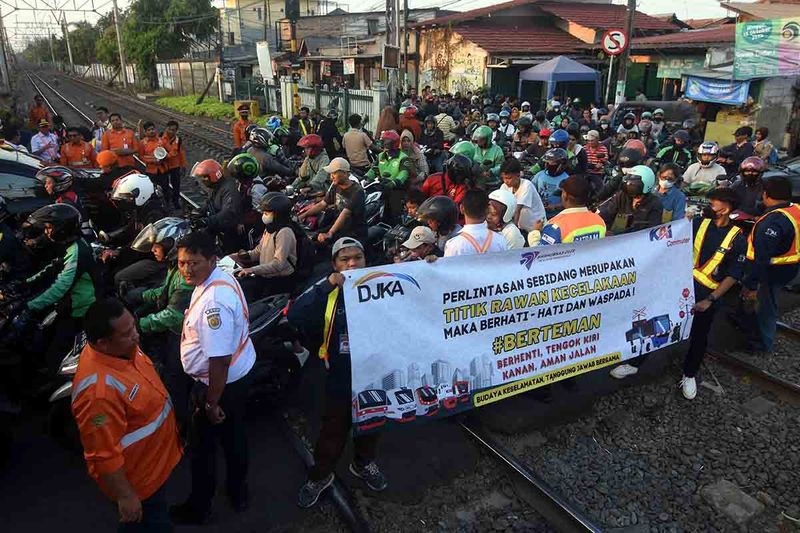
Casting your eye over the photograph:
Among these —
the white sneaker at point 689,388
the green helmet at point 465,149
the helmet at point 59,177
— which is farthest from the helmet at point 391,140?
the white sneaker at point 689,388

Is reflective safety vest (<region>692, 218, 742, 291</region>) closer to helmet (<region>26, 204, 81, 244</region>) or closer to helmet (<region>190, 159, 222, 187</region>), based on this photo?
helmet (<region>190, 159, 222, 187</region>)

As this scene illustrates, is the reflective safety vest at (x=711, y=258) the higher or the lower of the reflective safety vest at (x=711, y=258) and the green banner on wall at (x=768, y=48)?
the lower

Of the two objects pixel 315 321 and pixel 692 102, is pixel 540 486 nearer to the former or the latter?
pixel 315 321

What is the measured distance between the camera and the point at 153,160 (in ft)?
35.6

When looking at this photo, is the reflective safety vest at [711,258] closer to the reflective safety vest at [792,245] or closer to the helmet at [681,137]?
the reflective safety vest at [792,245]

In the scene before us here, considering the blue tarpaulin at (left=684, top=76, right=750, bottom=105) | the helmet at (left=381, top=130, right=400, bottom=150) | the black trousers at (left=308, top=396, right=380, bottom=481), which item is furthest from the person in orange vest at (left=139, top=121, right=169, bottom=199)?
the blue tarpaulin at (left=684, top=76, right=750, bottom=105)

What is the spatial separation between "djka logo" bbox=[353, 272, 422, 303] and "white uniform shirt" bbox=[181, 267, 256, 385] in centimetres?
72

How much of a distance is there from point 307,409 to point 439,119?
10067 mm

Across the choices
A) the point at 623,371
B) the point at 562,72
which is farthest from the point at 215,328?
the point at 562,72

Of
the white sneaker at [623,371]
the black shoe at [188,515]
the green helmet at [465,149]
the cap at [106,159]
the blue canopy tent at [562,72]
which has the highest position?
the blue canopy tent at [562,72]

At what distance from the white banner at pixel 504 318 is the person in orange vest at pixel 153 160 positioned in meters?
8.62

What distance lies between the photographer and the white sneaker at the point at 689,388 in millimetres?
5223

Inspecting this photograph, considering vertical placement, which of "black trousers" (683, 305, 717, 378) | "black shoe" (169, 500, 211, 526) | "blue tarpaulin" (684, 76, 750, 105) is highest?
"blue tarpaulin" (684, 76, 750, 105)

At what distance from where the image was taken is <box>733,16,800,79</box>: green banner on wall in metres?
14.1
